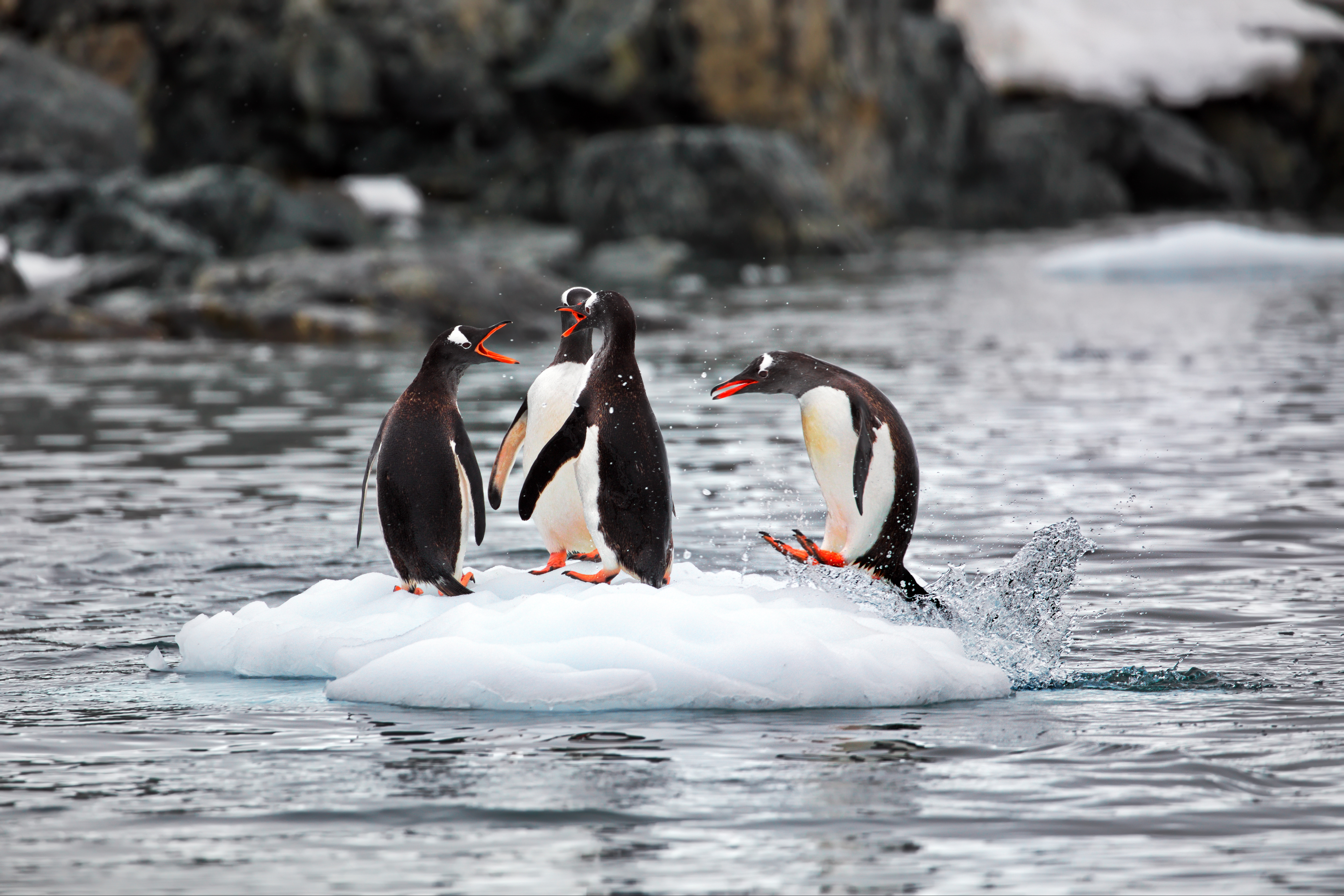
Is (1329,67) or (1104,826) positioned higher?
(1329,67)

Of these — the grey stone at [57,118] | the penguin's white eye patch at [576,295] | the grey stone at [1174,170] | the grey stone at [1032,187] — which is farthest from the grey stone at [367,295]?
the grey stone at [1174,170]

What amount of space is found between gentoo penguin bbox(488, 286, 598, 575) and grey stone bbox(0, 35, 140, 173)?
75.2 ft

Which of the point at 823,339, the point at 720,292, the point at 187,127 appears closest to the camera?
the point at 823,339

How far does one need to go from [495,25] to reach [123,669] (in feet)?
103

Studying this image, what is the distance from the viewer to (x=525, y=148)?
35.5 meters

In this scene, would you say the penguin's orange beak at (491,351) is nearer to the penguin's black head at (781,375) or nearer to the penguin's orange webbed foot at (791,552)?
the penguin's black head at (781,375)

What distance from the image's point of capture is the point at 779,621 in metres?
4.68

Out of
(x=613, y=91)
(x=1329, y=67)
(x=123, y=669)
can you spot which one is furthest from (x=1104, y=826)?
(x=1329, y=67)

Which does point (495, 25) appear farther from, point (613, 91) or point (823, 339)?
point (823, 339)

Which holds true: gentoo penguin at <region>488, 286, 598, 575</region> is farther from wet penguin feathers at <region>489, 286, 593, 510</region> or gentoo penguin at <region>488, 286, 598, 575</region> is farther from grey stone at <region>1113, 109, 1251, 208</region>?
grey stone at <region>1113, 109, 1251, 208</region>

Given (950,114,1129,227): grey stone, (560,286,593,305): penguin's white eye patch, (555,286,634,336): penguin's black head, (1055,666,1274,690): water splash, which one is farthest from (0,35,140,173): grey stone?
(1055,666,1274,690): water splash

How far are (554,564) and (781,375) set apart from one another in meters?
0.93

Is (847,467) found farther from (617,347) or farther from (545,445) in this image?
(545,445)

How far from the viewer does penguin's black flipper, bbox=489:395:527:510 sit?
222 inches
